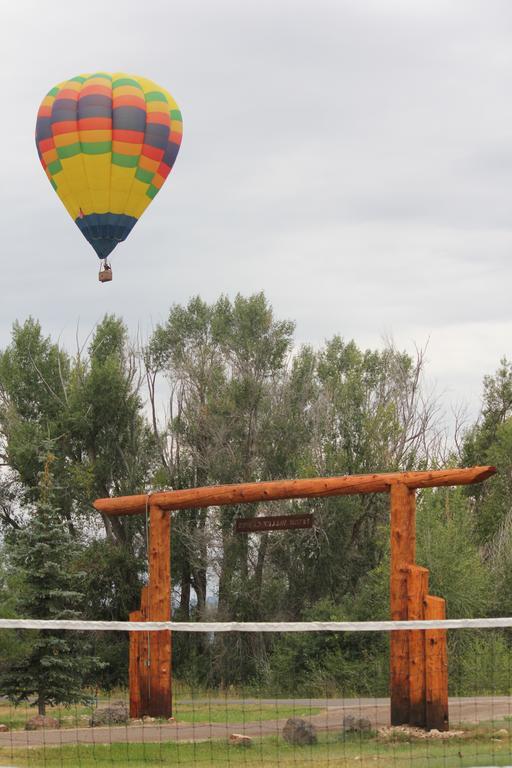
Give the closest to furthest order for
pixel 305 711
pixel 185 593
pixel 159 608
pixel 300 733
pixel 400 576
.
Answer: pixel 300 733, pixel 400 576, pixel 159 608, pixel 305 711, pixel 185 593

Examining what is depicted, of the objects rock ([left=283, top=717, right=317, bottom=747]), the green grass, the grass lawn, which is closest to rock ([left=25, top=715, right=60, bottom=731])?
the grass lawn

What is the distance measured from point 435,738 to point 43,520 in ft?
33.1

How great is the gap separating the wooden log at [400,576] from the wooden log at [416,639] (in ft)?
0.33

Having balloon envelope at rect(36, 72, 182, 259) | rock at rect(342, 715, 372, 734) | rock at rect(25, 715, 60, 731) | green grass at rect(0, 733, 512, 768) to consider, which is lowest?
rock at rect(25, 715, 60, 731)

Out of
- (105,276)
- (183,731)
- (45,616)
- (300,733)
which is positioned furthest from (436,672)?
(105,276)

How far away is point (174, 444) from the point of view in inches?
1706

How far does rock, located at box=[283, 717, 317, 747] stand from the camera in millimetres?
13344

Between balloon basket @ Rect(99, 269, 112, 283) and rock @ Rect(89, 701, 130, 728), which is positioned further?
balloon basket @ Rect(99, 269, 112, 283)

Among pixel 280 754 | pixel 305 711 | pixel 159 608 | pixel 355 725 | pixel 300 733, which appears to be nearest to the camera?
pixel 280 754

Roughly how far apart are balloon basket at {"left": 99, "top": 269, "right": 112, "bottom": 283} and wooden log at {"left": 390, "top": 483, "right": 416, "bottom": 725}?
481 inches

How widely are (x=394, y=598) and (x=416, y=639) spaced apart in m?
0.58

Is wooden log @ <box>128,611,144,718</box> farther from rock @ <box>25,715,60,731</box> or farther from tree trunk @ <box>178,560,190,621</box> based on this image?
tree trunk @ <box>178,560,190,621</box>

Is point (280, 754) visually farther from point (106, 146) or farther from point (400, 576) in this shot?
point (106, 146)

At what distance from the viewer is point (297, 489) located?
640 inches
